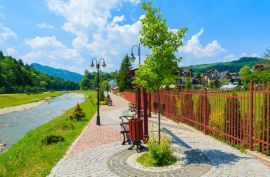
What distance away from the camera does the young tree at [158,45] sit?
9227 mm

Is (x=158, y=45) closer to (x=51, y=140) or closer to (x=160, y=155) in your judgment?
(x=160, y=155)

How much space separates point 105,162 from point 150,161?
4.54ft

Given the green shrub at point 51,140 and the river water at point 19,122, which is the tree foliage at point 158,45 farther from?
the river water at point 19,122

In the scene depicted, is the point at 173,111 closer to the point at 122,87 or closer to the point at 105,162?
the point at 105,162

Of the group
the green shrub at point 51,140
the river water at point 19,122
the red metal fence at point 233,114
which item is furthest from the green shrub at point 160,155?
the river water at point 19,122

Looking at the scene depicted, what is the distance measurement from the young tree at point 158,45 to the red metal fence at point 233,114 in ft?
9.16

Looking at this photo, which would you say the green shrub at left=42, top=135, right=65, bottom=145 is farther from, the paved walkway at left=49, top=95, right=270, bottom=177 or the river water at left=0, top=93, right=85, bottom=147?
the river water at left=0, top=93, right=85, bottom=147

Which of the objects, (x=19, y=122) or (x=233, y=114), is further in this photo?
(x=19, y=122)

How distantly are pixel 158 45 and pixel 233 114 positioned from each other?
13.7ft

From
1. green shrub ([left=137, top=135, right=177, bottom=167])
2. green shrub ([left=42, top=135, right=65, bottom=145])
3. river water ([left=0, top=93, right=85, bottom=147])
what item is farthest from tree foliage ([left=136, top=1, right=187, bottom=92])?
river water ([left=0, top=93, right=85, bottom=147])

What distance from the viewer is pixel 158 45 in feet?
30.6

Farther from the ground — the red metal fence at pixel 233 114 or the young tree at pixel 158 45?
the young tree at pixel 158 45

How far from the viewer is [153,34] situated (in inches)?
365

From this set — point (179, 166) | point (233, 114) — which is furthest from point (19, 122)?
point (179, 166)
